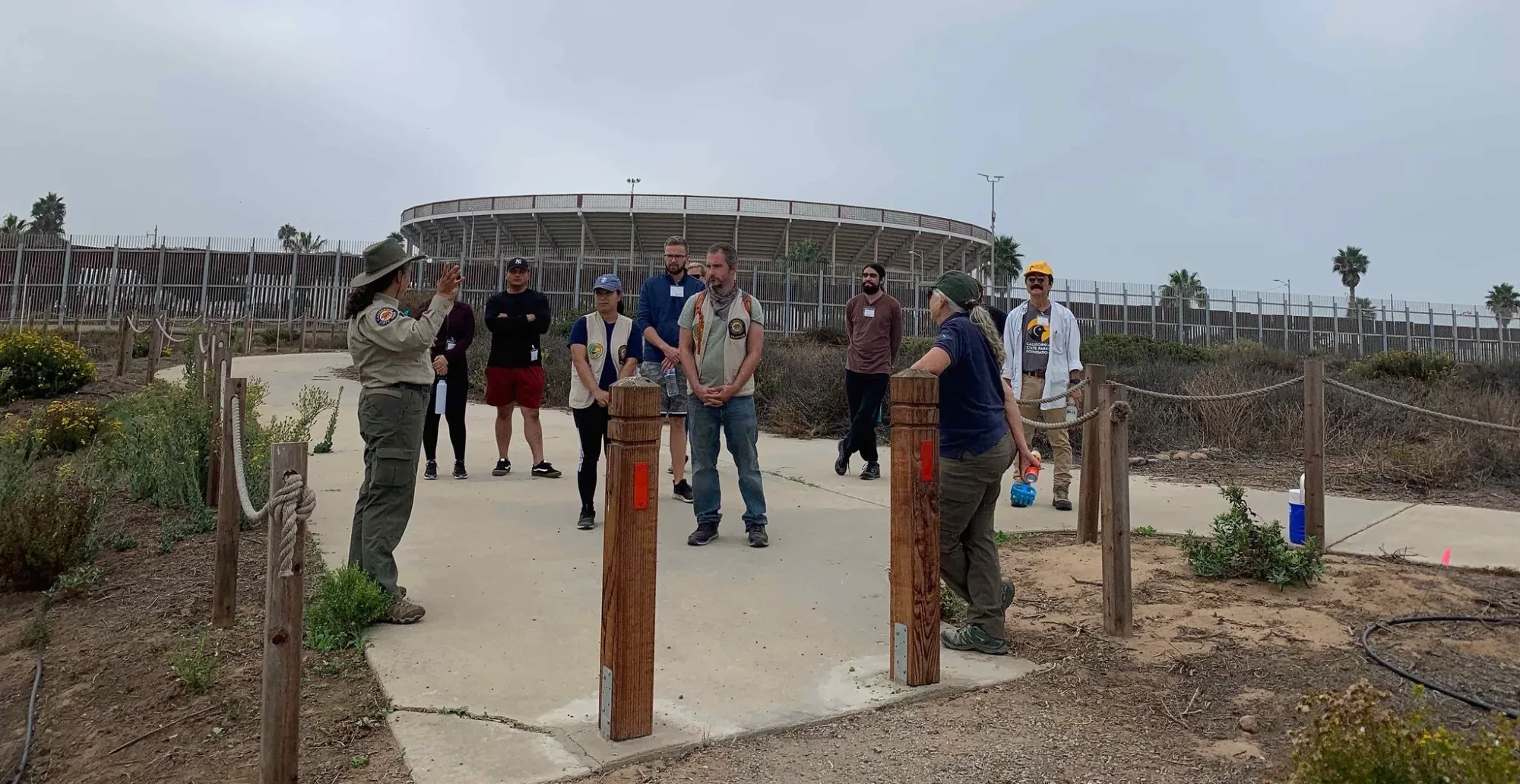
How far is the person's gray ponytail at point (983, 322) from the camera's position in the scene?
3553 mm

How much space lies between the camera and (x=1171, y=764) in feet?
8.18

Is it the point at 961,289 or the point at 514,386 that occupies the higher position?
the point at 961,289

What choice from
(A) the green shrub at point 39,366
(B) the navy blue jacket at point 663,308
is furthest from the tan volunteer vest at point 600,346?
(A) the green shrub at point 39,366

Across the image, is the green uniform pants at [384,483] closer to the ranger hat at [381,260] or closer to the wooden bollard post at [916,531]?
the ranger hat at [381,260]

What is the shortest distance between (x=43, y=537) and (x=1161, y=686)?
5351 mm

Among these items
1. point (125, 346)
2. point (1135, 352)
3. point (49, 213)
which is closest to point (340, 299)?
point (125, 346)

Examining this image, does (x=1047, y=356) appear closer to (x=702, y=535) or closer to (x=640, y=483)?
(x=702, y=535)

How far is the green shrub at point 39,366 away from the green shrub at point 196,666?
37.4ft

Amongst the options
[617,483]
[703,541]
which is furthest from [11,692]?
[703,541]

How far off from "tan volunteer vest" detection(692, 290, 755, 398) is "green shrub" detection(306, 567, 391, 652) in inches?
88.0

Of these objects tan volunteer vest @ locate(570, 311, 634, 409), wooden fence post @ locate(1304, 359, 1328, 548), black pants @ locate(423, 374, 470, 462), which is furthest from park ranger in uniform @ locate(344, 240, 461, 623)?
wooden fence post @ locate(1304, 359, 1328, 548)

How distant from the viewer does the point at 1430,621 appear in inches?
144

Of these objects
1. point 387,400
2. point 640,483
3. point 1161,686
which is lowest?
point 1161,686

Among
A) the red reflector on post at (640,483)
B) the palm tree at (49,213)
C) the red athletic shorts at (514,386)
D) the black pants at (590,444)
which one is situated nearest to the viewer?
the red reflector on post at (640,483)
